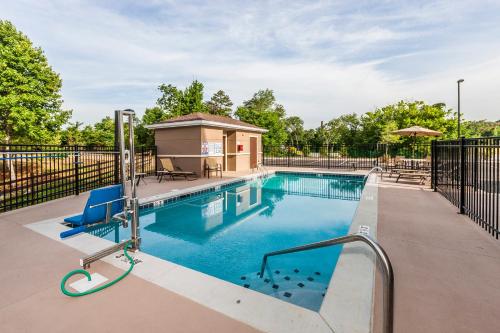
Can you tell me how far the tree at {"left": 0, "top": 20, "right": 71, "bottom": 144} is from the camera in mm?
15450

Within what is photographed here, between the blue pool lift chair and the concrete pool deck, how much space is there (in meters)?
0.56

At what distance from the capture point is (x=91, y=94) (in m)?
23.4

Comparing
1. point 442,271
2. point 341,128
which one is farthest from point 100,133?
point 442,271

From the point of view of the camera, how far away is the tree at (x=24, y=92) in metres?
15.5

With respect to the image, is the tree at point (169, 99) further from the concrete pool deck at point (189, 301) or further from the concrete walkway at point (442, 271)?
the concrete walkway at point (442, 271)

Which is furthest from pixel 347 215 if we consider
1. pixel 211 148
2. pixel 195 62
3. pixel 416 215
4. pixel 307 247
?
pixel 195 62

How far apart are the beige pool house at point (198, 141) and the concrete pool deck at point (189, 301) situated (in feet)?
25.6

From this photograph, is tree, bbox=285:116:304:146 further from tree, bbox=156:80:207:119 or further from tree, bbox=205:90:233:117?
tree, bbox=156:80:207:119

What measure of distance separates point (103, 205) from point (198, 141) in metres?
8.26

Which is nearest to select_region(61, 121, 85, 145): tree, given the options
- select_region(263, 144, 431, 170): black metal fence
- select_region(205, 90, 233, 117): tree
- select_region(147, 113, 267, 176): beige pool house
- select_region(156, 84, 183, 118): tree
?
select_region(156, 84, 183, 118): tree

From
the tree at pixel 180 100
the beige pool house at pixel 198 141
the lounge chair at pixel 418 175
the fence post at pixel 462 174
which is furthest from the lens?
the tree at pixel 180 100

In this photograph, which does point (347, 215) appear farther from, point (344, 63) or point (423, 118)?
point (423, 118)

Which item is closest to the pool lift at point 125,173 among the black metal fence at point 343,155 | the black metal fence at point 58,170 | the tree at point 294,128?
the black metal fence at point 58,170

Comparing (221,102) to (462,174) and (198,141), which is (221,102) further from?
(462,174)
